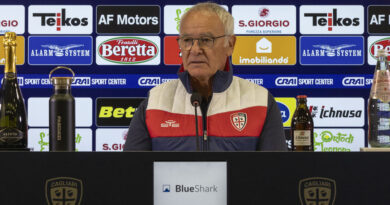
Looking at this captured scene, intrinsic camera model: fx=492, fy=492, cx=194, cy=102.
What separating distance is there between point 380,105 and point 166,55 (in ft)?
9.77

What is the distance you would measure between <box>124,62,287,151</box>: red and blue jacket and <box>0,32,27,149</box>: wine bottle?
517mm

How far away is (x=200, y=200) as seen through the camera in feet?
2.93

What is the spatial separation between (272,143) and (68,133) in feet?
2.70

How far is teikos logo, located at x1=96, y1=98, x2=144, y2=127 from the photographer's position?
4078 mm

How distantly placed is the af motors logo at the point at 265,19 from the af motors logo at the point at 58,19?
49.6 inches

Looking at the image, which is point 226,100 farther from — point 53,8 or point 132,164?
point 53,8

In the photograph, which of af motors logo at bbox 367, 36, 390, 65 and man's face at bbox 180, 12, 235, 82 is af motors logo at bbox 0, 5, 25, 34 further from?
af motors logo at bbox 367, 36, 390, 65

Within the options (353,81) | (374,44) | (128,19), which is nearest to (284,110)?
(353,81)

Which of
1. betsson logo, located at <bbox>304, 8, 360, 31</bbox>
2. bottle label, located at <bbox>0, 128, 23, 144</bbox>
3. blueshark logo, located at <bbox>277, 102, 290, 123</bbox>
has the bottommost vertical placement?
bottle label, located at <bbox>0, 128, 23, 144</bbox>

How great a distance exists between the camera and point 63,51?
411 cm

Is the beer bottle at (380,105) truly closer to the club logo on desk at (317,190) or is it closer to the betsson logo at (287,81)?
the club logo on desk at (317,190)

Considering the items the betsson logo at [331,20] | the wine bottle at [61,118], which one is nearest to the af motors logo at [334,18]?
the betsson logo at [331,20]

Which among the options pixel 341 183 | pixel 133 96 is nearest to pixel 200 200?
pixel 341 183

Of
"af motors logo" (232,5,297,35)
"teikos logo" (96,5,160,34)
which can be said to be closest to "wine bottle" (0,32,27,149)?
"teikos logo" (96,5,160,34)
